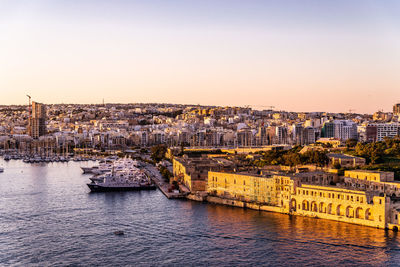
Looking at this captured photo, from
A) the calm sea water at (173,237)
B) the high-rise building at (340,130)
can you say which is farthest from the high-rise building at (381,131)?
the calm sea water at (173,237)

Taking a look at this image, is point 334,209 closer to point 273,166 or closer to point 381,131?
point 273,166

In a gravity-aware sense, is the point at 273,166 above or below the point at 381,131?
below

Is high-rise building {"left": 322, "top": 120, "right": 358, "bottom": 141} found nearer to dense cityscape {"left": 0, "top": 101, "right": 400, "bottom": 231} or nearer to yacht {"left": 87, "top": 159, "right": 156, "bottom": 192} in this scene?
dense cityscape {"left": 0, "top": 101, "right": 400, "bottom": 231}

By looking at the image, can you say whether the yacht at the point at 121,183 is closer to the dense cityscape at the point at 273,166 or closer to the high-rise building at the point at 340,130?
the dense cityscape at the point at 273,166

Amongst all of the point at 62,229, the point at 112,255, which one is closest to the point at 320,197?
the point at 112,255

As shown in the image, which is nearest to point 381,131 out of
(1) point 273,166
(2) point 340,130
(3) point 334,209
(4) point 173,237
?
(2) point 340,130

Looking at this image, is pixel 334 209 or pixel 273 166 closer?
pixel 334 209
